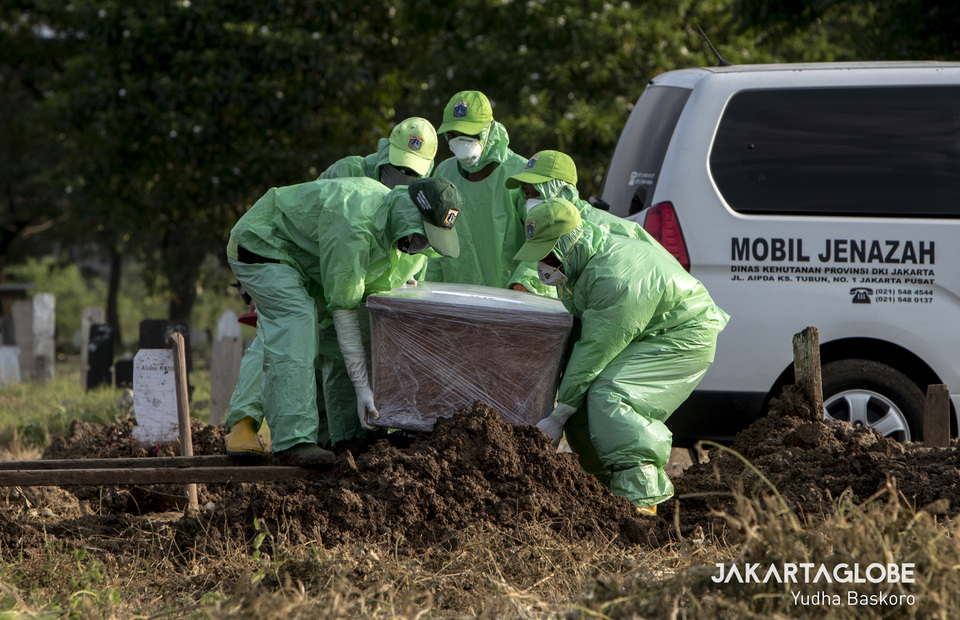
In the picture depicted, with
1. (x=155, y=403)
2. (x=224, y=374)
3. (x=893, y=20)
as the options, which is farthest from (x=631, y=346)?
(x=893, y=20)

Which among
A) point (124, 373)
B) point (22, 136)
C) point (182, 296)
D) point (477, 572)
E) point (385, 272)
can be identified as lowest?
point (477, 572)

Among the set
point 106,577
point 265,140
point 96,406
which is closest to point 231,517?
point 106,577

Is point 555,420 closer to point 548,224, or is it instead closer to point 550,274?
point 550,274

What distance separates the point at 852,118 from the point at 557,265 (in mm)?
1668

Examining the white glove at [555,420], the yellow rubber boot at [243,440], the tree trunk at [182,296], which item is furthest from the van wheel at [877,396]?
the tree trunk at [182,296]

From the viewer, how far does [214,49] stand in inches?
399

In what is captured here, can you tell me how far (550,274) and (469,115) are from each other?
3.95ft

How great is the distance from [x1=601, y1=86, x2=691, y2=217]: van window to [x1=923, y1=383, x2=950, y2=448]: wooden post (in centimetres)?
149

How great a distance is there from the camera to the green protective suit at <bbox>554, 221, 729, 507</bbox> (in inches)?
148

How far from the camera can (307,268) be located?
159 inches

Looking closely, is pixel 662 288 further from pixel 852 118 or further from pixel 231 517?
pixel 231 517

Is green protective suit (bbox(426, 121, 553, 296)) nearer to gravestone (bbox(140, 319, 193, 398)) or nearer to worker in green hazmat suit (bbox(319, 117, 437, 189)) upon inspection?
worker in green hazmat suit (bbox(319, 117, 437, 189))

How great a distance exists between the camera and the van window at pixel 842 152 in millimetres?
4336

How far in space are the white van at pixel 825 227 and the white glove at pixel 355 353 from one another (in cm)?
147
